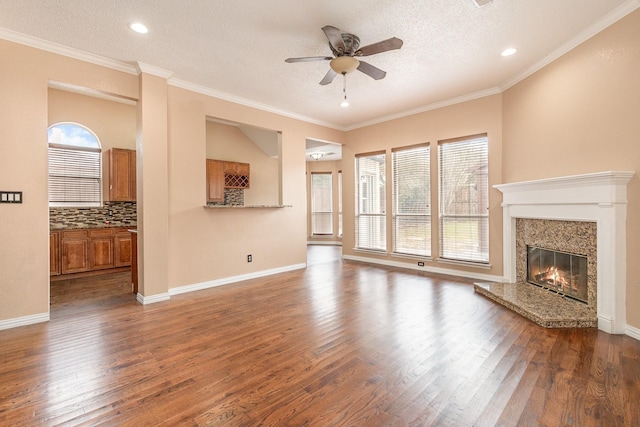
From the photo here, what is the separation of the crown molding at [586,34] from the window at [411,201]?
189 cm

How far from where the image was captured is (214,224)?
462 centimetres

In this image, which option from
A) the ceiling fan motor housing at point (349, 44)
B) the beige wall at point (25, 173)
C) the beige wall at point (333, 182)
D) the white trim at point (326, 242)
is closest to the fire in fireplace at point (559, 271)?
the ceiling fan motor housing at point (349, 44)

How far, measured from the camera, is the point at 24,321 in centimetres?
309

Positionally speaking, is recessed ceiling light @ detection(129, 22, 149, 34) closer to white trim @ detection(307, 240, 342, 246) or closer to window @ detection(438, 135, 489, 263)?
window @ detection(438, 135, 489, 263)

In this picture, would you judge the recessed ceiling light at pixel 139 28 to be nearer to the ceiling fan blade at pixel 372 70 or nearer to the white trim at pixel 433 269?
the ceiling fan blade at pixel 372 70

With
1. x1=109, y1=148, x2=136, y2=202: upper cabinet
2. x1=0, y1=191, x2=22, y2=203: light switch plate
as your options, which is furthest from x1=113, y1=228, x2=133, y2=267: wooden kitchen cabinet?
x1=0, y1=191, x2=22, y2=203: light switch plate

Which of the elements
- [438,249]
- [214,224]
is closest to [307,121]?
[214,224]

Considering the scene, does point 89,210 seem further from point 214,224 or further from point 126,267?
point 214,224

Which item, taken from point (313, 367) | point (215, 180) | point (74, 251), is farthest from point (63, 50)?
point (313, 367)

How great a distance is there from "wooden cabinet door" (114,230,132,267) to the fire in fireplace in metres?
6.81

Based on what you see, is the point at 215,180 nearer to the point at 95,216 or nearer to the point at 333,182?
the point at 95,216

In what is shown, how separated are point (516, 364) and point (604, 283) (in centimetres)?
149

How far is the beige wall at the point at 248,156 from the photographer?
678 cm

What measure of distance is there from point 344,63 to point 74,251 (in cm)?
547
